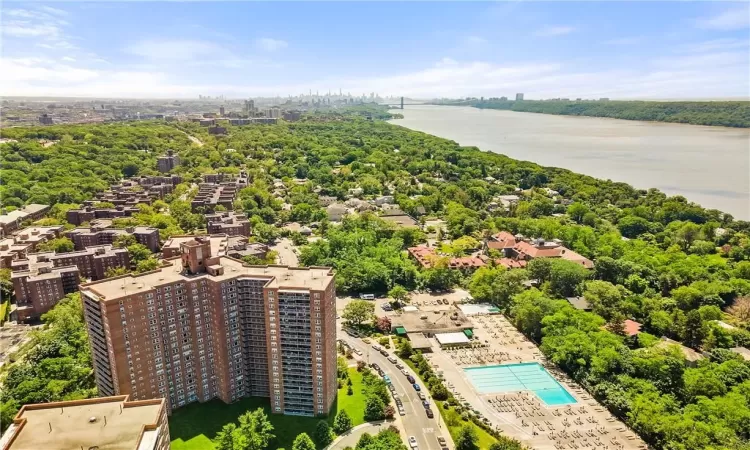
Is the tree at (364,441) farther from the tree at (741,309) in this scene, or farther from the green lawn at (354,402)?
the tree at (741,309)

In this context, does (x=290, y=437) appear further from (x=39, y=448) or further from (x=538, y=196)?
(x=538, y=196)

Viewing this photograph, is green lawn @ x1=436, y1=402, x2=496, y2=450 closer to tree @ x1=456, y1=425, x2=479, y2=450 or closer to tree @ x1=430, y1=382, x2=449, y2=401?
tree @ x1=456, y1=425, x2=479, y2=450

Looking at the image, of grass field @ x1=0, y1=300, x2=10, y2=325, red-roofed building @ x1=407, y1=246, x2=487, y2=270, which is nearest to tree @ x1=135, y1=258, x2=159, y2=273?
grass field @ x1=0, y1=300, x2=10, y2=325

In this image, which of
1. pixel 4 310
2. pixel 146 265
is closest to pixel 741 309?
pixel 146 265

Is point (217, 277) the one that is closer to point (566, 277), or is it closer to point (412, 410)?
point (412, 410)

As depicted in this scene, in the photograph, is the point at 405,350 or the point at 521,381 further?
the point at 405,350

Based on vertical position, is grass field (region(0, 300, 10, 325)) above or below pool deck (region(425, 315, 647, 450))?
above

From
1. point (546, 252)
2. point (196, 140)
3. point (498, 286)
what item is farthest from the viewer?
point (196, 140)
